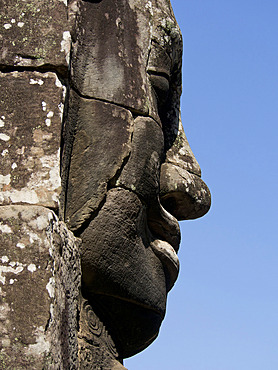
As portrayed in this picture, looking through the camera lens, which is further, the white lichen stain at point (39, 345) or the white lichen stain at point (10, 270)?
the white lichen stain at point (10, 270)

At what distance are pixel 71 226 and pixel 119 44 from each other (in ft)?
3.28

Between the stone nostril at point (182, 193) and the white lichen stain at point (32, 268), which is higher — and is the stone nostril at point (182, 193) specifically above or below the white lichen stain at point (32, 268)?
above

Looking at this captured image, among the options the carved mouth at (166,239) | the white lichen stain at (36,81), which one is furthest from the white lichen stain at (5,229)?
the carved mouth at (166,239)

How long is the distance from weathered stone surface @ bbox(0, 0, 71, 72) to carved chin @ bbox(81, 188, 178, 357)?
0.71 meters

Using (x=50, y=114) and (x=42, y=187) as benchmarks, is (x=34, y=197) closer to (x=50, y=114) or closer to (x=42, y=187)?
(x=42, y=187)

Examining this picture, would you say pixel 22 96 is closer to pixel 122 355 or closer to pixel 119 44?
pixel 119 44

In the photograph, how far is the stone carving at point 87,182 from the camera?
3248 millimetres

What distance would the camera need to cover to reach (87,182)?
3.85 m

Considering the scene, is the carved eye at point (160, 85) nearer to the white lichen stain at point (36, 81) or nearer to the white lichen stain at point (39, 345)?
the white lichen stain at point (36, 81)

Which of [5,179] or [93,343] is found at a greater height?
[5,179]

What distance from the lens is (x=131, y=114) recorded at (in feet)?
13.3

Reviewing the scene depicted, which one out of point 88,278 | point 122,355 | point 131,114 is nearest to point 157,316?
point 122,355

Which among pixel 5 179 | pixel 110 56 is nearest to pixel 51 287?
pixel 5 179

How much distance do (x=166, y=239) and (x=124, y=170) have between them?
606mm
